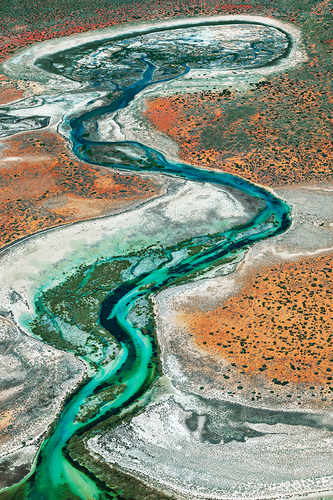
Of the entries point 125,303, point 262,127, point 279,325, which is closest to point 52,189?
point 125,303

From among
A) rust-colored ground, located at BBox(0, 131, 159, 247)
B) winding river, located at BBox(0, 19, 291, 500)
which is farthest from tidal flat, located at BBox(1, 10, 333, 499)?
rust-colored ground, located at BBox(0, 131, 159, 247)

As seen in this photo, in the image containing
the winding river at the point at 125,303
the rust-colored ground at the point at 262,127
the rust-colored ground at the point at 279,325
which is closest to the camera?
the winding river at the point at 125,303

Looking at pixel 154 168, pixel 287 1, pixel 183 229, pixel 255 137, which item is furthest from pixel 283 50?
pixel 183 229

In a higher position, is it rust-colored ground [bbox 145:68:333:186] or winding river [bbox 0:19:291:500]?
rust-colored ground [bbox 145:68:333:186]

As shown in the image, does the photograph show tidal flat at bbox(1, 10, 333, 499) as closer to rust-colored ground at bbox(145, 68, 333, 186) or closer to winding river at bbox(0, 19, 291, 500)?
winding river at bbox(0, 19, 291, 500)

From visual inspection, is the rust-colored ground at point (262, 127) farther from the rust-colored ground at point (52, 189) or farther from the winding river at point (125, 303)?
the rust-colored ground at point (52, 189)

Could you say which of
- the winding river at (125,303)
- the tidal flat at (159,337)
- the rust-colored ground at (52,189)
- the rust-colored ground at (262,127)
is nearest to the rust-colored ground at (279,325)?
the tidal flat at (159,337)
